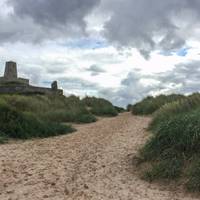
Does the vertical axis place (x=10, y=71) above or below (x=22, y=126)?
above

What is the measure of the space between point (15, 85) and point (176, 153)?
88.8 feet

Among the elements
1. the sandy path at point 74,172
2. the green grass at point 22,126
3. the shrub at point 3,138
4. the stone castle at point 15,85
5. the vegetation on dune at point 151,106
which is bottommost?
the sandy path at point 74,172

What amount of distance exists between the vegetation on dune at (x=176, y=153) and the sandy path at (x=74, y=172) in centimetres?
36

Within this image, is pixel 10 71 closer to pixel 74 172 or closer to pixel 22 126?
pixel 22 126

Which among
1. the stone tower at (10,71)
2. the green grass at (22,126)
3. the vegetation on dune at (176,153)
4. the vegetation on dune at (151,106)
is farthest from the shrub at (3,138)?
the stone tower at (10,71)

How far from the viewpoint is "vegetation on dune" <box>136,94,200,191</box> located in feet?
26.0

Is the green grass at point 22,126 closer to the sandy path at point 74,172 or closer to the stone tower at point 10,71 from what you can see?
the sandy path at point 74,172

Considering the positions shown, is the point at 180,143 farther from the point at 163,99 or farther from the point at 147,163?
the point at 163,99

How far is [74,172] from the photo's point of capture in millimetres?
8656

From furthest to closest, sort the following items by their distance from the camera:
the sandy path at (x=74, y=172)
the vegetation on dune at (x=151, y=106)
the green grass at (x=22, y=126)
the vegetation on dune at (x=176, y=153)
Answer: the vegetation on dune at (x=151, y=106) < the green grass at (x=22, y=126) < the vegetation on dune at (x=176, y=153) < the sandy path at (x=74, y=172)

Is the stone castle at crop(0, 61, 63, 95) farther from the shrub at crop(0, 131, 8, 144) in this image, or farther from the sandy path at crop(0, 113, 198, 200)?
the sandy path at crop(0, 113, 198, 200)

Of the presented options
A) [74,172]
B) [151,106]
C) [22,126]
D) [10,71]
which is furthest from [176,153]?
[10,71]

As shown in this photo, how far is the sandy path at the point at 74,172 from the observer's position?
283 inches

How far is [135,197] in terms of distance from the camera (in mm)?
7059
